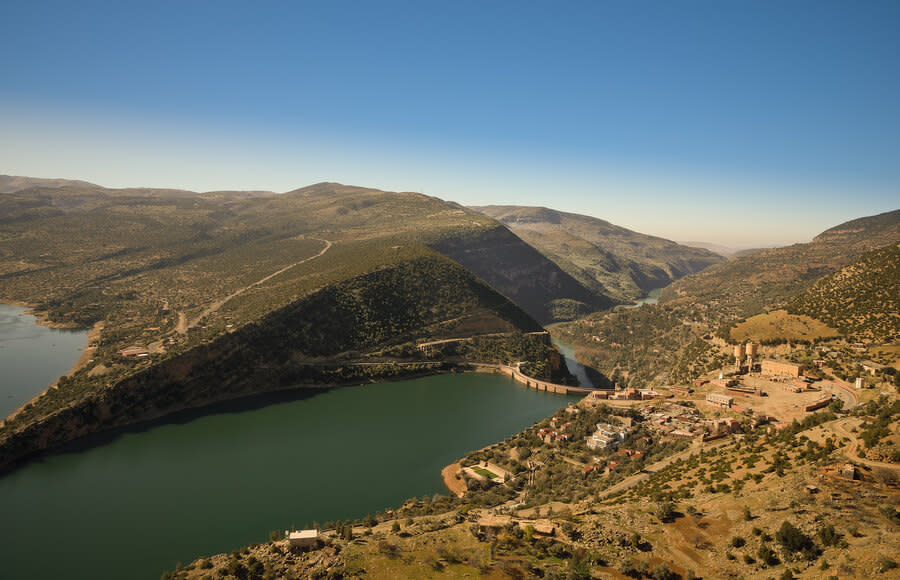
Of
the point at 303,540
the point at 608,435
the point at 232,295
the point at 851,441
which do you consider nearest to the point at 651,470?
the point at 608,435

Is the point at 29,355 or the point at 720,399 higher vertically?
the point at 720,399

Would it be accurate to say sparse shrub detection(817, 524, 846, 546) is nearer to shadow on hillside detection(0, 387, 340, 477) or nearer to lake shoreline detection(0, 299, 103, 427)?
shadow on hillside detection(0, 387, 340, 477)

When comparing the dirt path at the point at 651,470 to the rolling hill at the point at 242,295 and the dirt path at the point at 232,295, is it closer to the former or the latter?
the rolling hill at the point at 242,295

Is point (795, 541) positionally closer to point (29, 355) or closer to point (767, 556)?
point (767, 556)

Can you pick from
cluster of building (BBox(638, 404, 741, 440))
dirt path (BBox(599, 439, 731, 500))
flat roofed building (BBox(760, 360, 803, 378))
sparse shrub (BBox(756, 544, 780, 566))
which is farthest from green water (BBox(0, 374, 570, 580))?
sparse shrub (BBox(756, 544, 780, 566))

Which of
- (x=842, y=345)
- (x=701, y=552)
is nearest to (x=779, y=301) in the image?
(x=842, y=345)

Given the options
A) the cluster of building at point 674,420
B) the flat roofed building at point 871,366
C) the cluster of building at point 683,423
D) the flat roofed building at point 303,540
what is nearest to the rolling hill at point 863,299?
the flat roofed building at point 871,366
